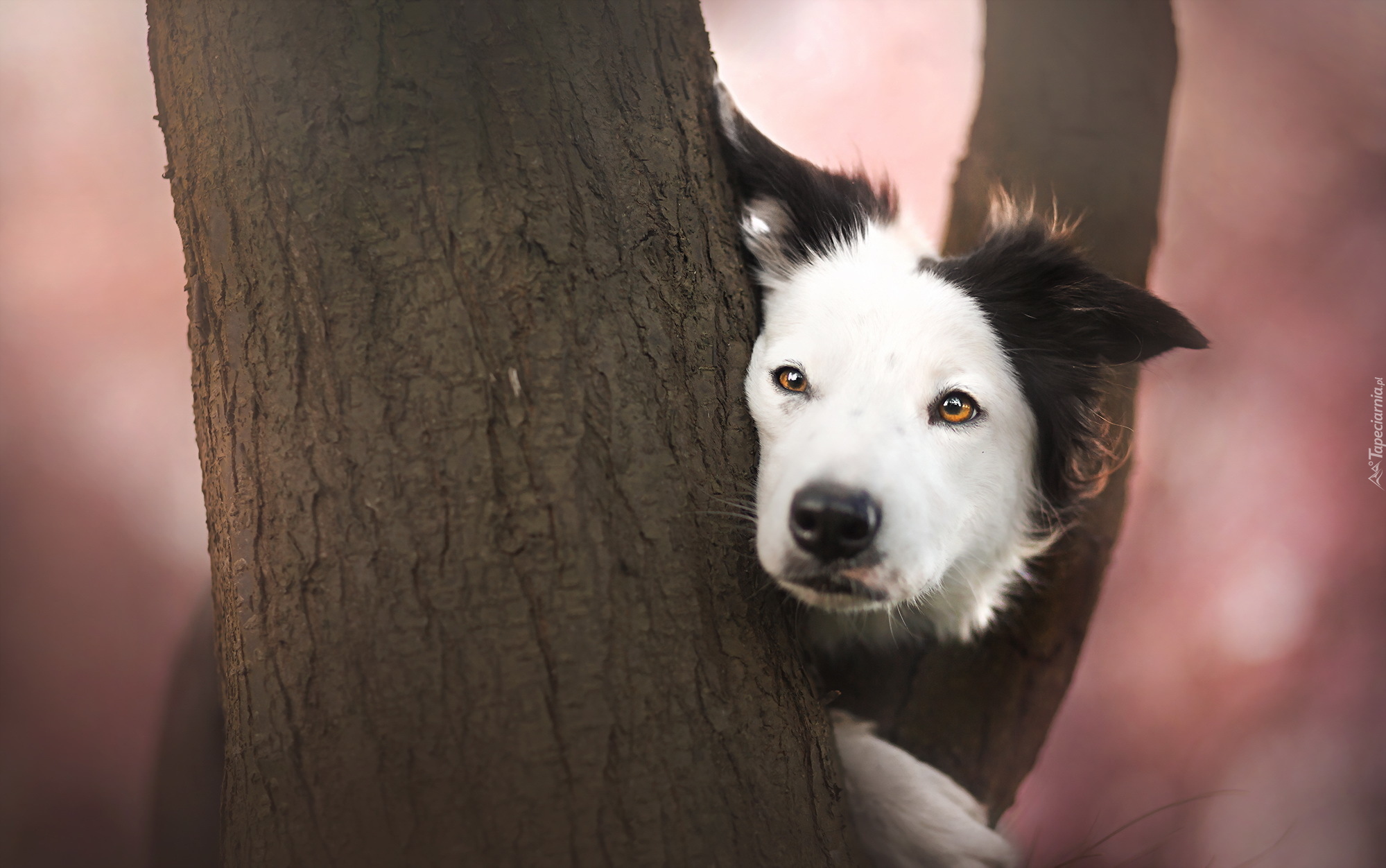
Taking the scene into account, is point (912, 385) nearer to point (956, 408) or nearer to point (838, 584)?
point (956, 408)

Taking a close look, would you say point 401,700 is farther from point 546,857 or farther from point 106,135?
point 106,135

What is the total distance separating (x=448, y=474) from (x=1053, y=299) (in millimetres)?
1355

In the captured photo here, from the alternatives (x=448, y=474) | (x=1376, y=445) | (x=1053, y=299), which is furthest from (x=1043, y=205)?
(x=448, y=474)

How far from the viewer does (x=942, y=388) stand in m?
1.53

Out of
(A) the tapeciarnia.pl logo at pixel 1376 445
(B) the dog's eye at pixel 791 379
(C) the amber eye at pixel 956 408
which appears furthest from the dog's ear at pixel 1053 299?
(A) the tapeciarnia.pl logo at pixel 1376 445

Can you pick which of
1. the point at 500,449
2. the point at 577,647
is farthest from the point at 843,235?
the point at 577,647

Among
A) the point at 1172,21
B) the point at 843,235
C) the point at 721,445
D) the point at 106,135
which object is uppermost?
the point at 1172,21

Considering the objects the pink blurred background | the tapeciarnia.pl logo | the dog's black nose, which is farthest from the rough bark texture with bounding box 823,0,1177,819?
the dog's black nose

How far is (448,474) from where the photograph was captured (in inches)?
43.5

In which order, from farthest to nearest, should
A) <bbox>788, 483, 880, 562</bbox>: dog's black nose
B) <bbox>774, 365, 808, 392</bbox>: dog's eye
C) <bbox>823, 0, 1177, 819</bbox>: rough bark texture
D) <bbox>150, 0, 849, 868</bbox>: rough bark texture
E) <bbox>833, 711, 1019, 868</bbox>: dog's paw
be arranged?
<bbox>823, 0, 1177, 819</bbox>: rough bark texture → <bbox>833, 711, 1019, 868</bbox>: dog's paw → <bbox>774, 365, 808, 392</bbox>: dog's eye → <bbox>788, 483, 880, 562</bbox>: dog's black nose → <bbox>150, 0, 849, 868</bbox>: rough bark texture

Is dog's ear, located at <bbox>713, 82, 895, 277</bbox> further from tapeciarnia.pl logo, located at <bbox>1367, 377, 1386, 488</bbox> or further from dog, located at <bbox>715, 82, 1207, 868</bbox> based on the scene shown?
tapeciarnia.pl logo, located at <bbox>1367, 377, 1386, 488</bbox>

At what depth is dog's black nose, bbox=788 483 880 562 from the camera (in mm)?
1241

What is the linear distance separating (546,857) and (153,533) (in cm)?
200

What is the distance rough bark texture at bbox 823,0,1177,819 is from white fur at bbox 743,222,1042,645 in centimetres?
22
